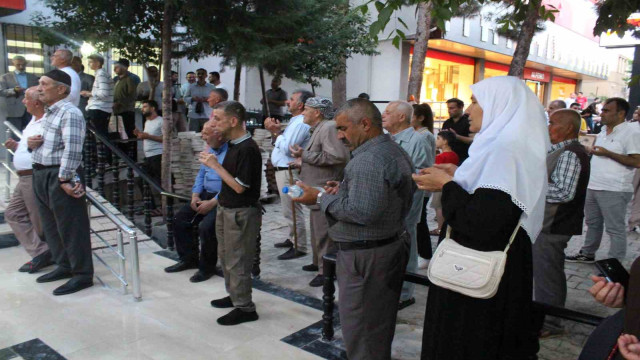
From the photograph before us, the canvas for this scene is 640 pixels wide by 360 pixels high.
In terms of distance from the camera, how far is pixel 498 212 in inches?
84.4

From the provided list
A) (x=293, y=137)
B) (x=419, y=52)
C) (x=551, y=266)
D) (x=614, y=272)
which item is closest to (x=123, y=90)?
(x=293, y=137)

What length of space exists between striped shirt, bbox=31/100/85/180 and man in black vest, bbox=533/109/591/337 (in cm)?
421

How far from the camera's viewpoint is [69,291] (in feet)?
15.5

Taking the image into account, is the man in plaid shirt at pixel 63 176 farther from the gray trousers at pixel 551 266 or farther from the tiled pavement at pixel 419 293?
the gray trousers at pixel 551 266

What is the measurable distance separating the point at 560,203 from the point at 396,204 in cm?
161

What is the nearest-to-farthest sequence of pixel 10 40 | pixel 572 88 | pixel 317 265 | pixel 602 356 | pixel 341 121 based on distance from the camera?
pixel 602 356 → pixel 341 121 → pixel 317 265 → pixel 10 40 → pixel 572 88

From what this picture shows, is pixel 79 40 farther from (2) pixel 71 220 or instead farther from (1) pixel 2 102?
(2) pixel 71 220

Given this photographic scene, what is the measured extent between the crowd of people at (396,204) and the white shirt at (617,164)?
0.02m

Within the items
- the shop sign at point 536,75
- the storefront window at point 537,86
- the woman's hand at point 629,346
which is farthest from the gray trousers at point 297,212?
the storefront window at point 537,86

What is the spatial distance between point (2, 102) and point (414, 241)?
938 centimetres

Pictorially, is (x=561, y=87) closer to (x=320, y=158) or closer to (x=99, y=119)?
(x=99, y=119)

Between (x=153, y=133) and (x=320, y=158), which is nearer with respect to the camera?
(x=320, y=158)

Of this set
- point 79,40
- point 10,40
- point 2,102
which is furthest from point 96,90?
point 10,40

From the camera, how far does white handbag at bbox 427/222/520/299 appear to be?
2.17 meters
